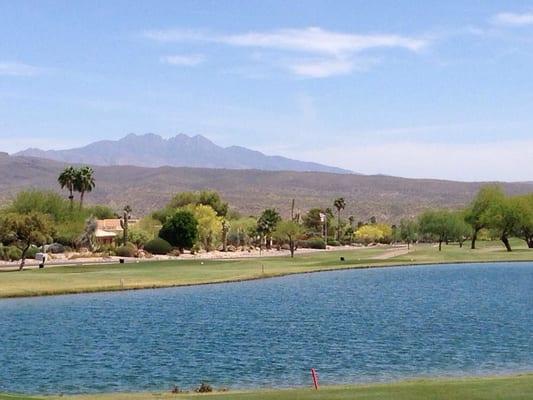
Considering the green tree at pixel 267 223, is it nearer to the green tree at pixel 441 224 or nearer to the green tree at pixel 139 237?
the green tree at pixel 139 237

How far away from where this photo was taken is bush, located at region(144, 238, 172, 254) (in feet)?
442

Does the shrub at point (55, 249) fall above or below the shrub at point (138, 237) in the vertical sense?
below

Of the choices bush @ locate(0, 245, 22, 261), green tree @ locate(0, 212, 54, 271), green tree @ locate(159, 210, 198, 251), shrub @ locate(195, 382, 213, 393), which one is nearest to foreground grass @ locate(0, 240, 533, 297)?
green tree @ locate(0, 212, 54, 271)

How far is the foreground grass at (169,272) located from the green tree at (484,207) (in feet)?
64.6

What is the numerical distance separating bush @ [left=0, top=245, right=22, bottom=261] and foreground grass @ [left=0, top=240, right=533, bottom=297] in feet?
51.1

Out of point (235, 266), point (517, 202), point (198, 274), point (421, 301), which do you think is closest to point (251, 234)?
point (517, 202)

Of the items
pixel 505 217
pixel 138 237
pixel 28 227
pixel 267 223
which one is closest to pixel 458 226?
pixel 505 217

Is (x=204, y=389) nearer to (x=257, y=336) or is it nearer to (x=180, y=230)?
(x=257, y=336)

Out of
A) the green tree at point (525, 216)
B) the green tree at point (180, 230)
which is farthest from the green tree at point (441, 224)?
the green tree at point (180, 230)

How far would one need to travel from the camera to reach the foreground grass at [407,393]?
1013 inches

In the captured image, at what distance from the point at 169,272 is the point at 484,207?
84.2 meters

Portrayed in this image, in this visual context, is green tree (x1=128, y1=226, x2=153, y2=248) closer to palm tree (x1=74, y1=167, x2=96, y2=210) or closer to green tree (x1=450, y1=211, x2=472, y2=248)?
palm tree (x1=74, y1=167, x2=96, y2=210)

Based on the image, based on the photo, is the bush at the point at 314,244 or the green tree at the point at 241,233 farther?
the bush at the point at 314,244

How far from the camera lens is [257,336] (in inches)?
1918
